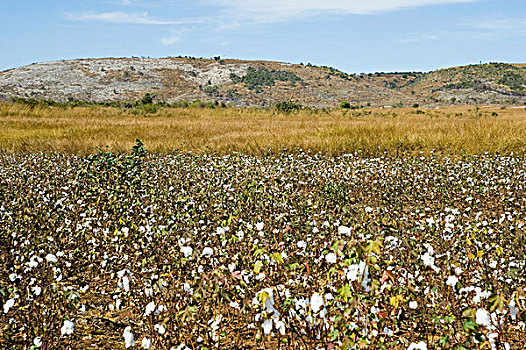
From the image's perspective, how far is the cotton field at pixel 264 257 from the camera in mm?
3199

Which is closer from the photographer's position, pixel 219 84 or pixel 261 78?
pixel 219 84

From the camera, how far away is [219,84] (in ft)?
273

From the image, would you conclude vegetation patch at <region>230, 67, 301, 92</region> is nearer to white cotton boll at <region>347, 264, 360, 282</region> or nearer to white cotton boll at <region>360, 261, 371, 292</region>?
white cotton boll at <region>360, 261, 371, 292</region>

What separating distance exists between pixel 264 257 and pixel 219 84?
267 ft

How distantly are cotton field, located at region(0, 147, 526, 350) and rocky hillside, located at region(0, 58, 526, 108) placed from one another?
6142 cm

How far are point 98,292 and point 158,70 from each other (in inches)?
3386

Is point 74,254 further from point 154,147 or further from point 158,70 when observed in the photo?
point 158,70

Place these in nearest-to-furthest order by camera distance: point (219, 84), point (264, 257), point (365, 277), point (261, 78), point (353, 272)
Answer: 1. point (353, 272)
2. point (365, 277)
3. point (264, 257)
4. point (219, 84)
5. point (261, 78)

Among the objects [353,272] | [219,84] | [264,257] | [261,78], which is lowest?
[264,257]

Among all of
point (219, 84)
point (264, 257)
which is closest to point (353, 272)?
point (264, 257)

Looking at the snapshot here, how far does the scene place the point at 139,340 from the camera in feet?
12.4

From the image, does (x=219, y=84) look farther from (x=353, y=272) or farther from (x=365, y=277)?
(x=353, y=272)

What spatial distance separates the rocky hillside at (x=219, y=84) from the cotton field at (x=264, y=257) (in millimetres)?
61424

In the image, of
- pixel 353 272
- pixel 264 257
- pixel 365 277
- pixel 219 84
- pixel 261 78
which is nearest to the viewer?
pixel 353 272
